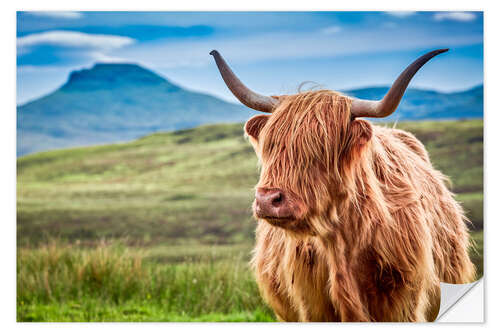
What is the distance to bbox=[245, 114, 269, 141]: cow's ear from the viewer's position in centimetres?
268

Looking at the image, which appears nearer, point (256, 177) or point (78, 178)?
point (78, 178)

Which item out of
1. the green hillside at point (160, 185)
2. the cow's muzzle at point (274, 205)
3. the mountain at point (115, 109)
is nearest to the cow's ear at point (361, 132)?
the cow's muzzle at point (274, 205)

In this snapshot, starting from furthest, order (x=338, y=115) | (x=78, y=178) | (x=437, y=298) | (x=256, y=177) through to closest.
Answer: (x=256, y=177), (x=78, y=178), (x=437, y=298), (x=338, y=115)

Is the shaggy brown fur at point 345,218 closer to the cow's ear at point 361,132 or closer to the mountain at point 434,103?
the cow's ear at point 361,132

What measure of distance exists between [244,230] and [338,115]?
2.77 metres

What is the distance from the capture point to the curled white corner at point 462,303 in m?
3.36

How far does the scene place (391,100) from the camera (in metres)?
2.27

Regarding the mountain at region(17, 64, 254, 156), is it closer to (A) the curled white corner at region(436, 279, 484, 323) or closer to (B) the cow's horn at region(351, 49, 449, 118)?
(B) the cow's horn at region(351, 49, 449, 118)

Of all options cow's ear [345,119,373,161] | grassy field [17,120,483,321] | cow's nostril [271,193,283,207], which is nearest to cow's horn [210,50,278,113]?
cow's ear [345,119,373,161]

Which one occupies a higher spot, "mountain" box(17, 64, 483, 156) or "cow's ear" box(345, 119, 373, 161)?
"mountain" box(17, 64, 483, 156)

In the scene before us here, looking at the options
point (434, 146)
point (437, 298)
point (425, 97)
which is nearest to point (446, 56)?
point (425, 97)

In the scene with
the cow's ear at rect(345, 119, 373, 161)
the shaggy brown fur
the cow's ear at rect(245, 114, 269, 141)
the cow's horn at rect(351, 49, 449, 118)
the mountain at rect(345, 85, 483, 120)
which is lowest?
the shaggy brown fur

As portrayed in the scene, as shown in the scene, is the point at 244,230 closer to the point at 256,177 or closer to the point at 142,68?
the point at 256,177

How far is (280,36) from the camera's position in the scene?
4.30m
